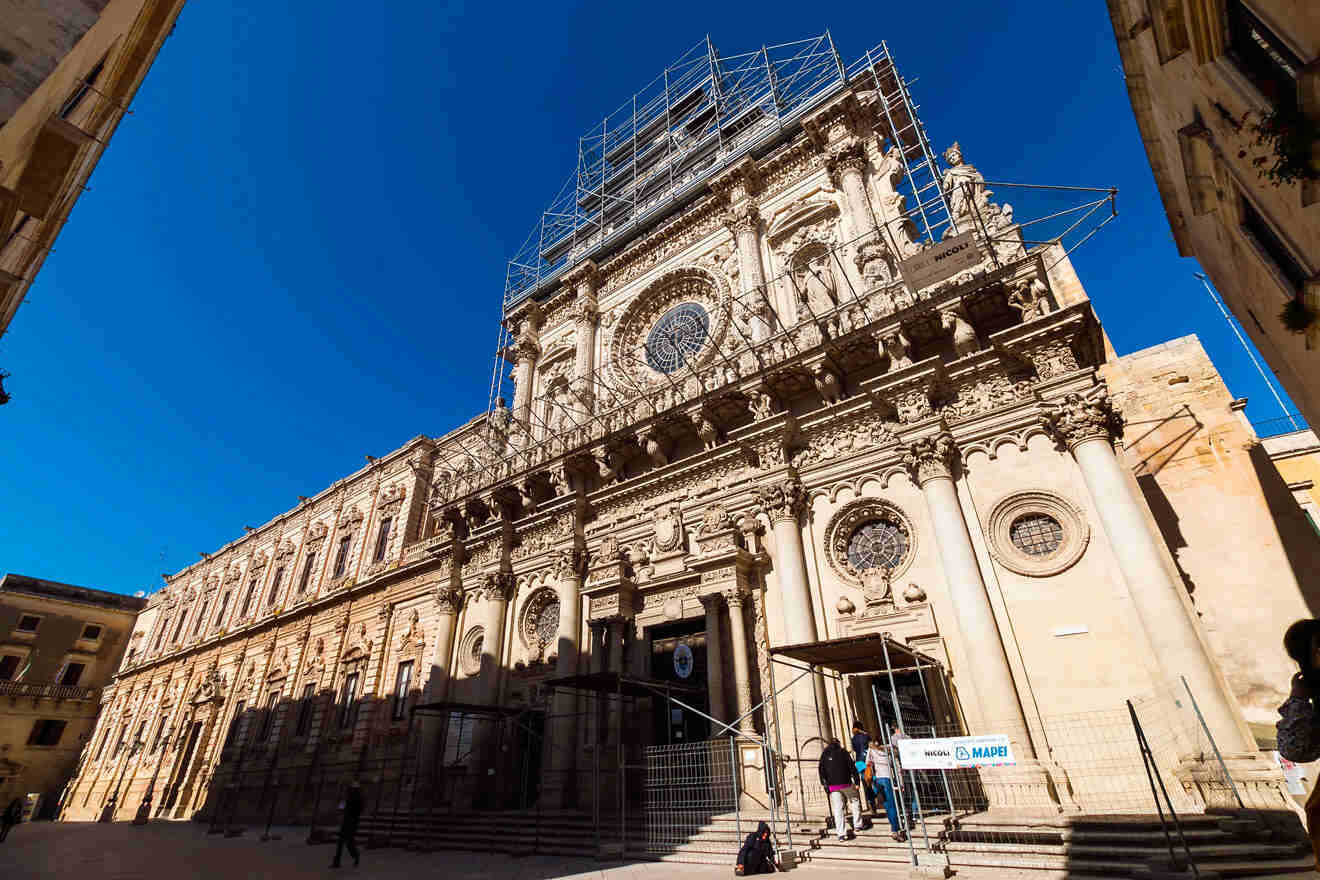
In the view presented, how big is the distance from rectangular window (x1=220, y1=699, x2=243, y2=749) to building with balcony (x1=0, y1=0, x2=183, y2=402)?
25446 millimetres

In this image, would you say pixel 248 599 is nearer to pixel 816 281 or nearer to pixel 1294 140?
pixel 816 281

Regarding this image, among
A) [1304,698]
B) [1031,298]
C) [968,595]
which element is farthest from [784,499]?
[1304,698]

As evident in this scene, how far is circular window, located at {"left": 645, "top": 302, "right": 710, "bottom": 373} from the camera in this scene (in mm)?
20531

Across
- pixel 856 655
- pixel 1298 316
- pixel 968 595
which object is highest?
pixel 1298 316

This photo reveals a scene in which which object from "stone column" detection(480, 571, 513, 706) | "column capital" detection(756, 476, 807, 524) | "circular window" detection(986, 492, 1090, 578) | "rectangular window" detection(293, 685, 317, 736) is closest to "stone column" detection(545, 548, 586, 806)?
"stone column" detection(480, 571, 513, 706)

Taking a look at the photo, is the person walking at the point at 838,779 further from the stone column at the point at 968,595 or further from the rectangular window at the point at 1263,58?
the rectangular window at the point at 1263,58

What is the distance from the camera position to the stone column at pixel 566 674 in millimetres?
14938

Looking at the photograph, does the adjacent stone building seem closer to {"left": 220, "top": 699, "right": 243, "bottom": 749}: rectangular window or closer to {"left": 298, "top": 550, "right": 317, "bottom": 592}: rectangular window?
{"left": 298, "top": 550, "right": 317, "bottom": 592}: rectangular window

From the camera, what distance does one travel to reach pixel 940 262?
46.0 ft

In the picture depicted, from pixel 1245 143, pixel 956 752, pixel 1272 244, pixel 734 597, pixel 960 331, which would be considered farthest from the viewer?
pixel 734 597

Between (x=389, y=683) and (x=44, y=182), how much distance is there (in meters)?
18.8

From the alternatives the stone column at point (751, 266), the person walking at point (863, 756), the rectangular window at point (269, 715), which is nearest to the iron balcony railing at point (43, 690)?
the rectangular window at point (269, 715)

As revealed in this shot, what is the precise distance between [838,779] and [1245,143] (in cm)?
938

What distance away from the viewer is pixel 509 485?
806 inches
